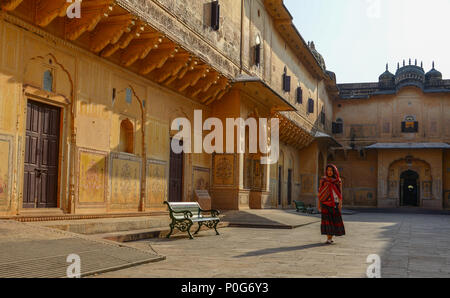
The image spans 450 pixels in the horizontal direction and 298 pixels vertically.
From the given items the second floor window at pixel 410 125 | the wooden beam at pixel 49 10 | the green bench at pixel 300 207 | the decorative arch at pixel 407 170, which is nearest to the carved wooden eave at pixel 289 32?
the green bench at pixel 300 207

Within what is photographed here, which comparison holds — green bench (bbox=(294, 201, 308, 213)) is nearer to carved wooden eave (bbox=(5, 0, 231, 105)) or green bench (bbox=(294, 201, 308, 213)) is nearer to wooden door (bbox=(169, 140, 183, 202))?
wooden door (bbox=(169, 140, 183, 202))

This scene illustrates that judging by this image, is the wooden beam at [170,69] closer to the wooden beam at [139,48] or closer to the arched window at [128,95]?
the arched window at [128,95]

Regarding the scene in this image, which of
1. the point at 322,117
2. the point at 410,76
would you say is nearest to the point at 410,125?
the point at 410,76

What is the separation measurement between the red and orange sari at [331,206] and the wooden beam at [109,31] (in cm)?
525

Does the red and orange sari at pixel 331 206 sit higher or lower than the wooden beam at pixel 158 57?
lower

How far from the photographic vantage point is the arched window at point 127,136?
39.8ft

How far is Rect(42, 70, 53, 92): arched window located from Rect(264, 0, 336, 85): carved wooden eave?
12.5 m

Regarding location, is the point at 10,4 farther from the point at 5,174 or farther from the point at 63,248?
the point at 63,248

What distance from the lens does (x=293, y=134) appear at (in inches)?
993

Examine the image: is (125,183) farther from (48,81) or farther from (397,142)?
(397,142)

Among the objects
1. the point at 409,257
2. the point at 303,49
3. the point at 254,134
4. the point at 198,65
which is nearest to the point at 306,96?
the point at 303,49

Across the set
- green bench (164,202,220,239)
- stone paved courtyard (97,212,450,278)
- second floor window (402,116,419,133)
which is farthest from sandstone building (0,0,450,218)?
second floor window (402,116,419,133)

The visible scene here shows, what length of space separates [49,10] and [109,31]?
1.66m

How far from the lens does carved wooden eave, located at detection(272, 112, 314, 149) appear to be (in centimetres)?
2264
